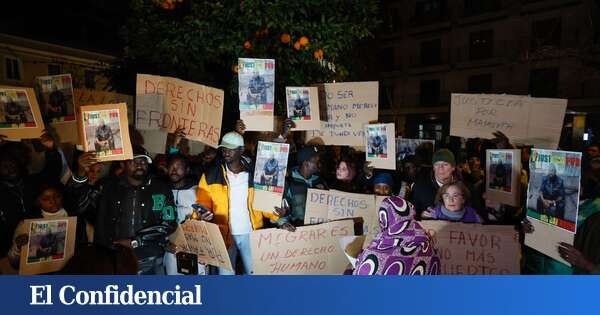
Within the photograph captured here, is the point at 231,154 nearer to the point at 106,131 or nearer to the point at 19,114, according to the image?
the point at 106,131

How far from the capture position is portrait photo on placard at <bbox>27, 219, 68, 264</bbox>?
3168 mm

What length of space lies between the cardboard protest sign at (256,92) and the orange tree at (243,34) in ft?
1.77

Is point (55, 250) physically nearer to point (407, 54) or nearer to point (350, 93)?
point (350, 93)

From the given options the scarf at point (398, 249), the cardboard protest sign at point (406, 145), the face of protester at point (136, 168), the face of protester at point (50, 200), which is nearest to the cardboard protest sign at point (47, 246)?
the face of protester at point (50, 200)

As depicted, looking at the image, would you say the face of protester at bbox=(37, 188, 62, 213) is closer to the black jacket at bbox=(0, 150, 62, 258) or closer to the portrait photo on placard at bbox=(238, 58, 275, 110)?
the black jacket at bbox=(0, 150, 62, 258)

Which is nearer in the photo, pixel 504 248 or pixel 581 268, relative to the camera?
pixel 581 268

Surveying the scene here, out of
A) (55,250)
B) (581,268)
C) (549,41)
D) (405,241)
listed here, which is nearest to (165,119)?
(55,250)

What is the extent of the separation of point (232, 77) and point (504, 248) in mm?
3663

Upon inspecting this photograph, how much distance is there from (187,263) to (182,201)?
66 cm

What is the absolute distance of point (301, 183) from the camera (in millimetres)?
4418

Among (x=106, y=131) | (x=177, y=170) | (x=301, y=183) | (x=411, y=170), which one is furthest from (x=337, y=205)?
(x=106, y=131)

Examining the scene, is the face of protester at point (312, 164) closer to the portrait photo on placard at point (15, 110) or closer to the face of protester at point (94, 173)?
the face of protester at point (94, 173)

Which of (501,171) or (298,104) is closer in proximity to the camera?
(501,171)

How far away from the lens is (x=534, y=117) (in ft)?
13.4
